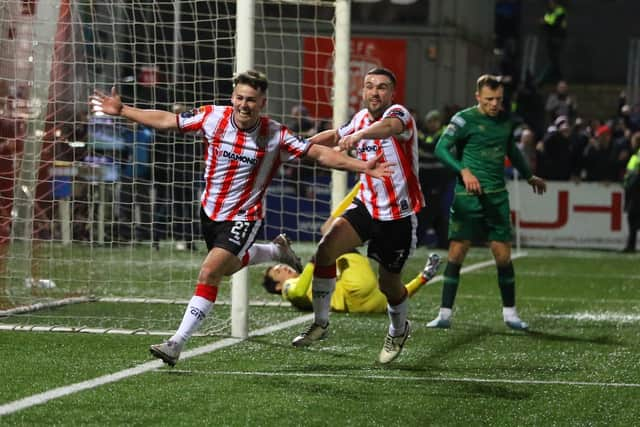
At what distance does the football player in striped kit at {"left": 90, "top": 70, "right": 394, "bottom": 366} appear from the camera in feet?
27.2

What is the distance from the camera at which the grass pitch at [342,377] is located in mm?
6855

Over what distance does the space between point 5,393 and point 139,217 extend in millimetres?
8689

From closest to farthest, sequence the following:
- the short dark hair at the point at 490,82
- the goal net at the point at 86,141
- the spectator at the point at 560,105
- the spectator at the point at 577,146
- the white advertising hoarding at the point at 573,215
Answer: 1. the short dark hair at the point at 490,82
2. the goal net at the point at 86,141
3. the white advertising hoarding at the point at 573,215
4. the spectator at the point at 577,146
5. the spectator at the point at 560,105

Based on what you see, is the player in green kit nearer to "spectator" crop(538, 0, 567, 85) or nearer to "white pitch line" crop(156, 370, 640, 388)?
"white pitch line" crop(156, 370, 640, 388)

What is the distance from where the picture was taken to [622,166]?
23.0 meters

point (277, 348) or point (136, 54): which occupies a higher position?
point (136, 54)

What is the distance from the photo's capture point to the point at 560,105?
27.6 meters

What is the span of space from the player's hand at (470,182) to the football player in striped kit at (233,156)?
2508 millimetres

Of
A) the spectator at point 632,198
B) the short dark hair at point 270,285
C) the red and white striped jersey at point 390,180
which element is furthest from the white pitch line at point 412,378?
the spectator at point 632,198

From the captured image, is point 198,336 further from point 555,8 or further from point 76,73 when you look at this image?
point 555,8

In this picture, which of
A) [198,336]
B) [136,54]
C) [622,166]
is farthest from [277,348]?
[622,166]

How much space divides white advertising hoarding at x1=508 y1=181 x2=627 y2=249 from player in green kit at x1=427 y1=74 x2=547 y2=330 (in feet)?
33.7

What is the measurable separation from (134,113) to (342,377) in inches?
79.4

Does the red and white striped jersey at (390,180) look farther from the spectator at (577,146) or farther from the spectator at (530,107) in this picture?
the spectator at (530,107)
